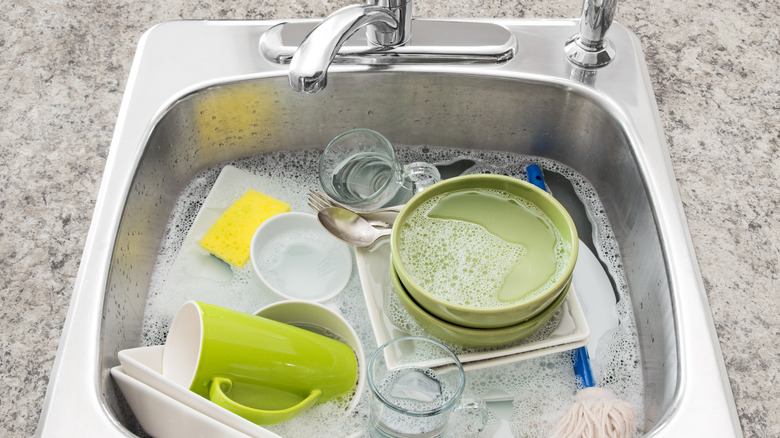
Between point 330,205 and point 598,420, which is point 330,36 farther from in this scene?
point 598,420

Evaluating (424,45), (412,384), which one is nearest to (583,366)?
(412,384)

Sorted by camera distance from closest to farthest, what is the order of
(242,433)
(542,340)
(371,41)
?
1. (242,433)
2. (542,340)
3. (371,41)

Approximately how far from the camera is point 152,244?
857mm

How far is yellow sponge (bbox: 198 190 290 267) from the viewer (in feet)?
2.76

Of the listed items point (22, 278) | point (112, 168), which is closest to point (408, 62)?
point (112, 168)

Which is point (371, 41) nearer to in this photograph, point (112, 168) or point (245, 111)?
point (245, 111)

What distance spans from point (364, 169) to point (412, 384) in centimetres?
30

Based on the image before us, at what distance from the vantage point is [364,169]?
90cm

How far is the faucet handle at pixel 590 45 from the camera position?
2.96 ft

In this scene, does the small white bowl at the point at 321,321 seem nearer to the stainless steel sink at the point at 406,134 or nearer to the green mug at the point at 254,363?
the green mug at the point at 254,363

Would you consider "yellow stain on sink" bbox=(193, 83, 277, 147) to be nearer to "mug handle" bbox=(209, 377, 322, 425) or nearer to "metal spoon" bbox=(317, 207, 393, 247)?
"metal spoon" bbox=(317, 207, 393, 247)

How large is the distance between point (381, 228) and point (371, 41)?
10.3 inches

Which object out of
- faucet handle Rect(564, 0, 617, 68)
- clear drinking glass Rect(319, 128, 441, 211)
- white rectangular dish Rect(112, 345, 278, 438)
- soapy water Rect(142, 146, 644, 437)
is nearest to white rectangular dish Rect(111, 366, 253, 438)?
white rectangular dish Rect(112, 345, 278, 438)

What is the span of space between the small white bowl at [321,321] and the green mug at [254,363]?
12 millimetres
